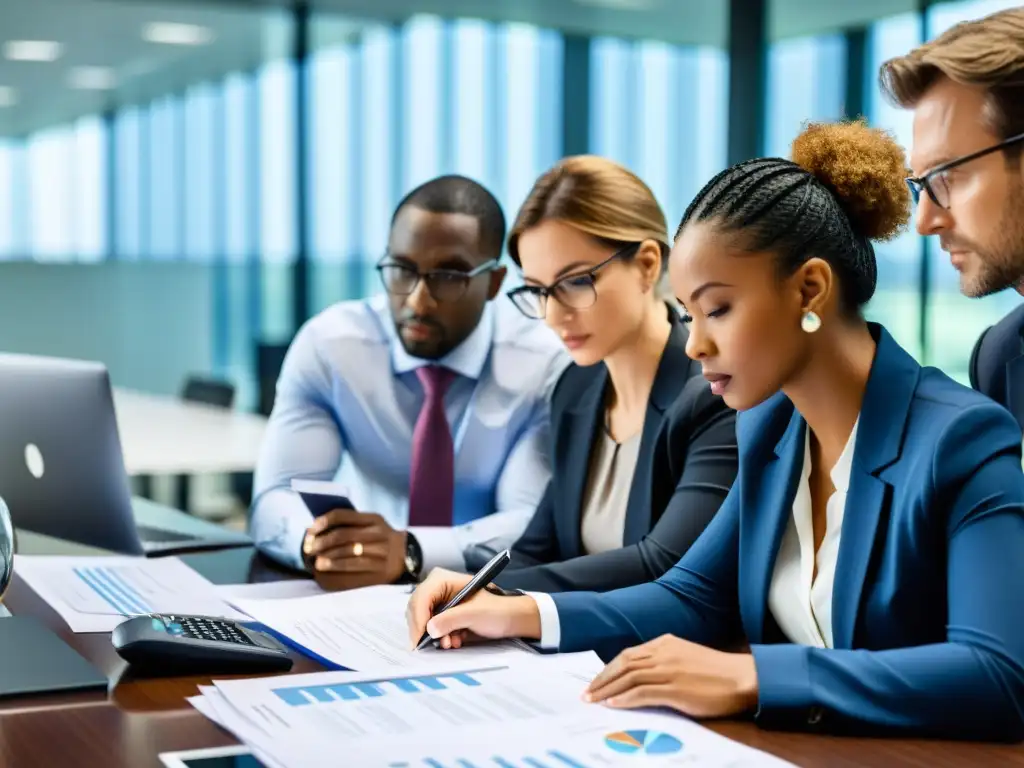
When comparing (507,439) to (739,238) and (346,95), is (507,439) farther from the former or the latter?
(346,95)

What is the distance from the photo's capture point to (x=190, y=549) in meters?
2.49

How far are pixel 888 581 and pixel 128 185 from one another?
7.49 metres

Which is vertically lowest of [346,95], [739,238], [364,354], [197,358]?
[197,358]

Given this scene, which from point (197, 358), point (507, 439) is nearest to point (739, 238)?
→ point (507, 439)

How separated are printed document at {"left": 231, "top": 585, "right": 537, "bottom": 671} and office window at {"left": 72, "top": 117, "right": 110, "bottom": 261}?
6636mm

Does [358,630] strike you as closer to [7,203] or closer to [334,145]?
[334,145]

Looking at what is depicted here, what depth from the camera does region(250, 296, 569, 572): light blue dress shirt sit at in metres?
2.67

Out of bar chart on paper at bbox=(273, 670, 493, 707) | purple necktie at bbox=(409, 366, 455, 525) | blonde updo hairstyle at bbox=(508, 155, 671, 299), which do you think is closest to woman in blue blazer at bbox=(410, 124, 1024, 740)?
bar chart on paper at bbox=(273, 670, 493, 707)

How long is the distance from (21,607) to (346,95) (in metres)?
6.28

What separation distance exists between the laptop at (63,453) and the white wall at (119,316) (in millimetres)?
5918

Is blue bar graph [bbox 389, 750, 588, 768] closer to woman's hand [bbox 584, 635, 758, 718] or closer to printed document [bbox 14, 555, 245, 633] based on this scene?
woman's hand [bbox 584, 635, 758, 718]

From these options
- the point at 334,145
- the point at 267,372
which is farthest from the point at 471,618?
the point at 334,145

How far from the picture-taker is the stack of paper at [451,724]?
3.97ft

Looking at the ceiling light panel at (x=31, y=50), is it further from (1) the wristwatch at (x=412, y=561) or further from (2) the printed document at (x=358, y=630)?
(2) the printed document at (x=358, y=630)
